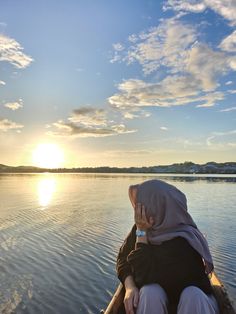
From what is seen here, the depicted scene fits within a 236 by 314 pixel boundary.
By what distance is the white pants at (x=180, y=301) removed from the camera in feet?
10.1

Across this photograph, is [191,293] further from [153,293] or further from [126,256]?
[126,256]

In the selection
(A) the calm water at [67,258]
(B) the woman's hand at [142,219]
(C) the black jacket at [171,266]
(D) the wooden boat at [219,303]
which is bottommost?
(A) the calm water at [67,258]

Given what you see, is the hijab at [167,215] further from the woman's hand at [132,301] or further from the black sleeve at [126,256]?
the woman's hand at [132,301]

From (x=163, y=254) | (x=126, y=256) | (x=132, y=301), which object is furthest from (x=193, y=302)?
(x=126, y=256)

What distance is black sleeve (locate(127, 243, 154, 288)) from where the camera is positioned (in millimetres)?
3451

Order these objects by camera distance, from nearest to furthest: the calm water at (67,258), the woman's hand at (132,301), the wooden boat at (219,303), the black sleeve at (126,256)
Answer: the woman's hand at (132,301)
the wooden boat at (219,303)
the black sleeve at (126,256)
the calm water at (67,258)

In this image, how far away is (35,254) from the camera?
394 inches

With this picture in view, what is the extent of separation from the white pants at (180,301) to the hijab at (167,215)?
1.37 ft

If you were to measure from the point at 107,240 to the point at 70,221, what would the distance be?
5165 mm

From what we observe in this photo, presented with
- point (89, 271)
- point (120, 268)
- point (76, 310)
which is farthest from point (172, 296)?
point (89, 271)

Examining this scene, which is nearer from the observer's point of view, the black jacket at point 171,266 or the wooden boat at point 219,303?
the black jacket at point 171,266

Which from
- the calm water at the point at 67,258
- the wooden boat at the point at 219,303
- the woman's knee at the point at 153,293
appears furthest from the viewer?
the calm water at the point at 67,258

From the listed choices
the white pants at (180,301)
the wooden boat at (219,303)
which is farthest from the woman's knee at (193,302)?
the wooden boat at (219,303)

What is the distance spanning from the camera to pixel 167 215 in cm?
343
